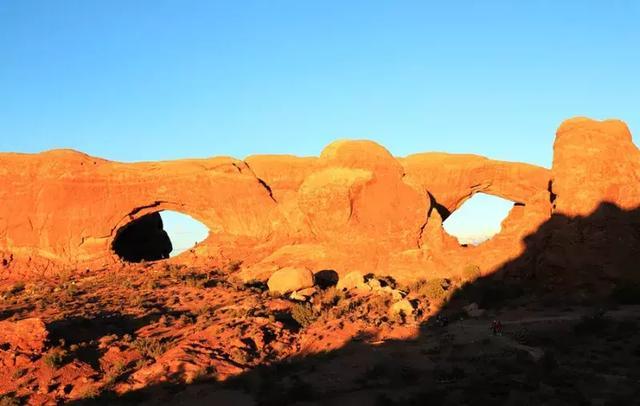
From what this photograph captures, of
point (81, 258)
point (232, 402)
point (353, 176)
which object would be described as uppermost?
point (353, 176)

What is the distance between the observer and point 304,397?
12.7m

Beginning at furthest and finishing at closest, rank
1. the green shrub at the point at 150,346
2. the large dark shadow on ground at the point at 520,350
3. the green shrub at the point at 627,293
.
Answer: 1. the green shrub at the point at 627,293
2. the green shrub at the point at 150,346
3. the large dark shadow on ground at the point at 520,350

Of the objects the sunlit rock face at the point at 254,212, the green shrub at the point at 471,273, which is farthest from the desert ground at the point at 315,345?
the sunlit rock face at the point at 254,212

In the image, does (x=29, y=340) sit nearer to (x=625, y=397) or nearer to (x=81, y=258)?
(x=81, y=258)

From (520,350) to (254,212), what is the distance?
49.8 ft

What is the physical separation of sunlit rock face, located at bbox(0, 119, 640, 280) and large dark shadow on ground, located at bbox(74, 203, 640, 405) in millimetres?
2523

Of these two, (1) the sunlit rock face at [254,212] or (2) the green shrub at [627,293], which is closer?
(2) the green shrub at [627,293]

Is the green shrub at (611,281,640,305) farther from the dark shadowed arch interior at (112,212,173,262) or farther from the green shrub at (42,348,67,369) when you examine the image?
the dark shadowed arch interior at (112,212,173,262)

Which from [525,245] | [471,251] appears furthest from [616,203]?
[471,251]

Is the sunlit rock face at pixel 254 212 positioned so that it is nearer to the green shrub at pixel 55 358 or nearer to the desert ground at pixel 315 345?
the desert ground at pixel 315 345

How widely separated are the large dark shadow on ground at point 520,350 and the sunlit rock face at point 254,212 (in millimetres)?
2523

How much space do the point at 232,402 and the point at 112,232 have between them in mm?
15777

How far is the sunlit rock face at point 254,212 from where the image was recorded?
25.4m

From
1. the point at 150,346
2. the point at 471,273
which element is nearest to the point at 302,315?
the point at 150,346
